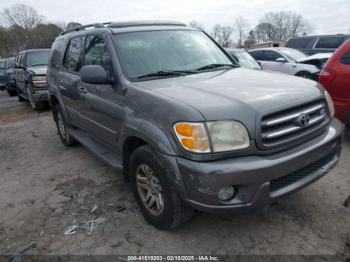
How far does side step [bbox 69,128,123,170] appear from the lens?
12.0 ft

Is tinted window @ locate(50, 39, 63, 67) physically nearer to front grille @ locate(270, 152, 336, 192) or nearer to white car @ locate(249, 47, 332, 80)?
front grille @ locate(270, 152, 336, 192)

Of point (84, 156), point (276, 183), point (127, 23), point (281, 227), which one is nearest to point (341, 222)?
point (281, 227)

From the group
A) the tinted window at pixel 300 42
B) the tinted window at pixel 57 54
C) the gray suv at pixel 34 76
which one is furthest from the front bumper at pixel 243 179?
the tinted window at pixel 300 42

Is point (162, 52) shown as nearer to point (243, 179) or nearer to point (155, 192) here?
point (155, 192)

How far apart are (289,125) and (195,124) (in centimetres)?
84

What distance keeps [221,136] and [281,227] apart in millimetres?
1234

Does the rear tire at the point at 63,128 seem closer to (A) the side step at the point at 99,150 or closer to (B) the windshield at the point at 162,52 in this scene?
(A) the side step at the point at 99,150

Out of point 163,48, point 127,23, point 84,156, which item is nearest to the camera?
point 163,48

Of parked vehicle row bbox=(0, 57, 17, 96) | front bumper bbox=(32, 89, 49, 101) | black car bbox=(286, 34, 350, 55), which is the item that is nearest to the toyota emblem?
front bumper bbox=(32, 89, 49, 101)

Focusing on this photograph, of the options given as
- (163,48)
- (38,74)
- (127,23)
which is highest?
(127,23)

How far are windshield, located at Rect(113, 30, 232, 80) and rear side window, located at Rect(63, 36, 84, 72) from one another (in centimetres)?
113

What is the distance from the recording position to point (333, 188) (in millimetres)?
3705

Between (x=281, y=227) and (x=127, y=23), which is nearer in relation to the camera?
(x=281, y=227)

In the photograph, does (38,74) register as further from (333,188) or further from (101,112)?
(333,188)
